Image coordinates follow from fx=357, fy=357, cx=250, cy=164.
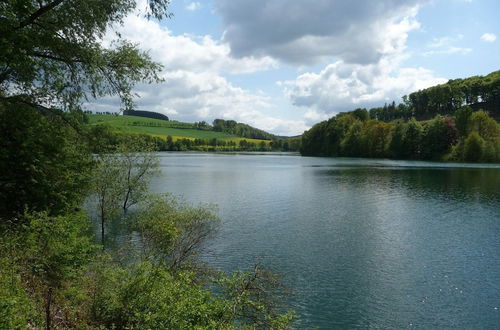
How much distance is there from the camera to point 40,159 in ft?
54.3

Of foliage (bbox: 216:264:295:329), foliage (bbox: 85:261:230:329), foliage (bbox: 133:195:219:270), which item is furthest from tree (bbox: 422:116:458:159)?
foliage (bbox: 85:261:230:329)

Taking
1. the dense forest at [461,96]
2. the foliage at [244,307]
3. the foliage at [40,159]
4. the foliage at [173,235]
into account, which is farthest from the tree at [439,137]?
the foliage at [40,159]

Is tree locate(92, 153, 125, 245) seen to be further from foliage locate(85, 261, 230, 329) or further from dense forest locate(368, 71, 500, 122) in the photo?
dense forest locate(368, 71, 500, 122)

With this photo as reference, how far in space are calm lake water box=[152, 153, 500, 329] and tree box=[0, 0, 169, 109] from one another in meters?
14.0

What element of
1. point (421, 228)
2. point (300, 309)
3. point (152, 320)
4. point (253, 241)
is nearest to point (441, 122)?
point (421, 228)

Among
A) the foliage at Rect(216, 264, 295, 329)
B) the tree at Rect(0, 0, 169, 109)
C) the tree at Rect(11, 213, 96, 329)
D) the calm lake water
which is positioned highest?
the tree at Rect(0, 0, 169, 109)

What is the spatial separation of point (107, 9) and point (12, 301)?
10415 mm

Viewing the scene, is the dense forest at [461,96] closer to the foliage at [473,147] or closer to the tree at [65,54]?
the foliage at [473,147]

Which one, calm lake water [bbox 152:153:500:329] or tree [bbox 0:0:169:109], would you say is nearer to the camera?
tree [bbox 0:0:169:109]

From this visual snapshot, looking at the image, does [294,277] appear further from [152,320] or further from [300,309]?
[152,320]

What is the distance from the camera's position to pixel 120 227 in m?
33.7

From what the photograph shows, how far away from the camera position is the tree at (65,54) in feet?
36.6

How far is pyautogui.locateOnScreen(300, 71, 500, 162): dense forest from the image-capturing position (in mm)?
110562

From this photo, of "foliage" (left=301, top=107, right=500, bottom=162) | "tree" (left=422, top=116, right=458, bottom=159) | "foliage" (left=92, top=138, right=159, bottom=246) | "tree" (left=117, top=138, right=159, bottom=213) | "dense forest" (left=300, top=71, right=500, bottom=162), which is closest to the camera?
"foliage" (left=92, top=138, right=159, bottom=246)
